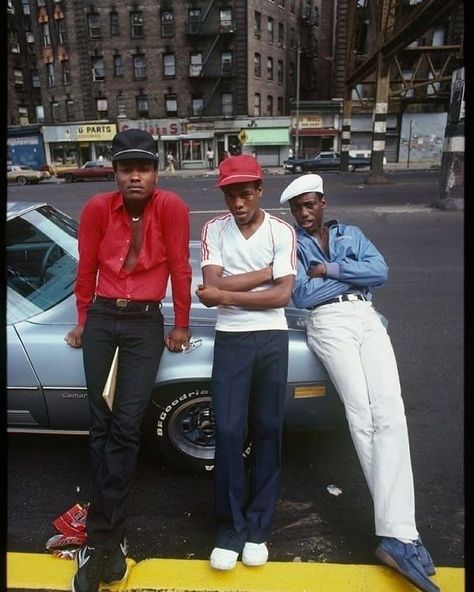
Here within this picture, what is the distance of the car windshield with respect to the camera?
2986mm

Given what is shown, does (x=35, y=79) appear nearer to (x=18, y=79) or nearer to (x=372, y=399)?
(x=18, y=79)

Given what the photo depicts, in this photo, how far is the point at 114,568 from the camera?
2.25 meters

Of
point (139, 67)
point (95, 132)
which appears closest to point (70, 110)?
point (95, 132)

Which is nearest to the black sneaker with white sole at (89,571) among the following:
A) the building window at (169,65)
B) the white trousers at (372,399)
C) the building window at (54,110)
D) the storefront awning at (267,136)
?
the white trousers at (372,399)

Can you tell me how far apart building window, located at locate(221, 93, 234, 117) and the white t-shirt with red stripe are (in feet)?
134

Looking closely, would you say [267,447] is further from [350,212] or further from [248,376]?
[350,212]

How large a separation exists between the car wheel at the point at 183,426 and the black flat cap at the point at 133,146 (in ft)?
4.19

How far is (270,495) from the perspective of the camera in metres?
2.37

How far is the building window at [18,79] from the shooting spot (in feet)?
153

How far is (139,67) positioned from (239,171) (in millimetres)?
42898

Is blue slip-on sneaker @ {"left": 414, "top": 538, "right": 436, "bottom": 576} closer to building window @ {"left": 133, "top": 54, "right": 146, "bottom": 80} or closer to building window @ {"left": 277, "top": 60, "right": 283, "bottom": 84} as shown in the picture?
building window @ {"left": 133, "top": 54, "right": 146, "bottom": 80}

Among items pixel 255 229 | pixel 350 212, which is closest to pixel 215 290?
pixel 255 229

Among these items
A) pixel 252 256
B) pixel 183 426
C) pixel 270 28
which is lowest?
pixel 183 426

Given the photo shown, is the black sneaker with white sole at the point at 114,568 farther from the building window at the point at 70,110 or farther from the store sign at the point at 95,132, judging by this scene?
the building window at the point at 70,110
